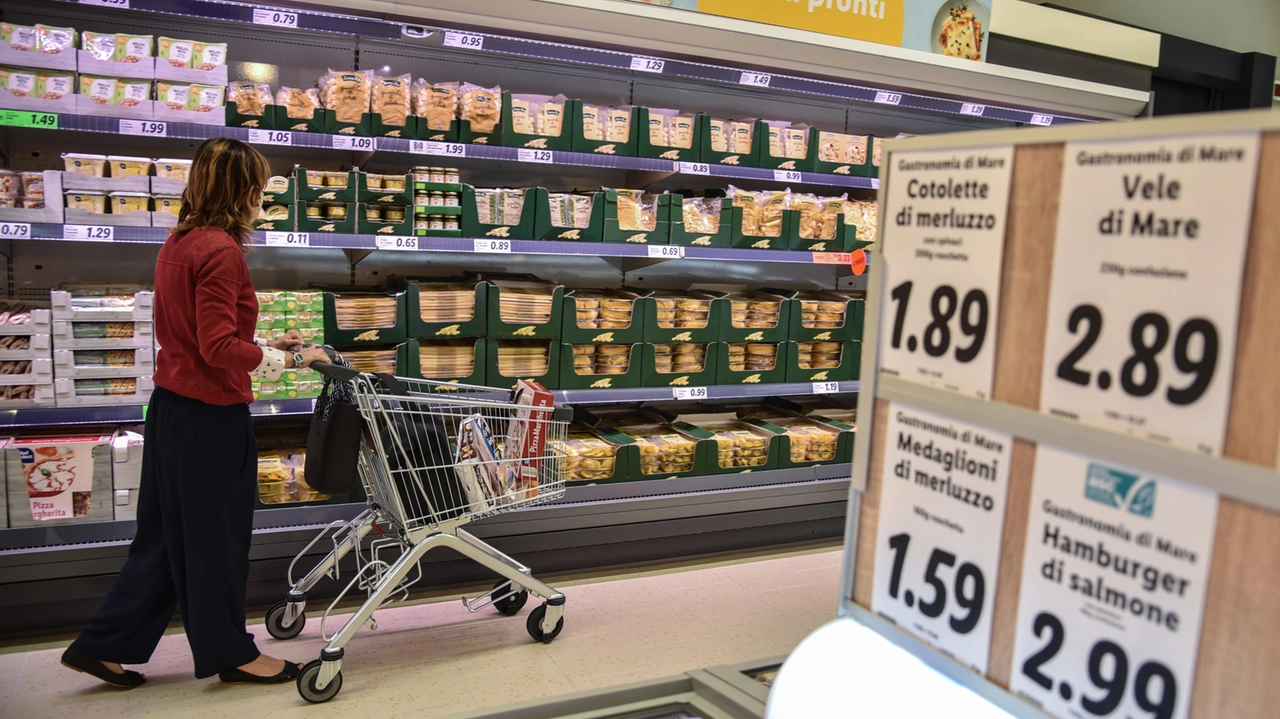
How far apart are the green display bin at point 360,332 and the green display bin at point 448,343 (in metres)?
0.05

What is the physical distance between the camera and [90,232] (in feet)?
10.0

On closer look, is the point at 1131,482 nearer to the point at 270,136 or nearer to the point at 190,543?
the point at 190,543

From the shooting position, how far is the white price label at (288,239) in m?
3.28

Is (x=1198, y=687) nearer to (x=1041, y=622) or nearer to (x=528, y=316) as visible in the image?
(x=1041, y=622)

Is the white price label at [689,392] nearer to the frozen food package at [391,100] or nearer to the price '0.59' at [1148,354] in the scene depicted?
the frozen food package at [391,100]

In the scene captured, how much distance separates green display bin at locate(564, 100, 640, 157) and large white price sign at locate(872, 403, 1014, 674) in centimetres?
300

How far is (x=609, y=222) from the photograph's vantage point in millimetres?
3879

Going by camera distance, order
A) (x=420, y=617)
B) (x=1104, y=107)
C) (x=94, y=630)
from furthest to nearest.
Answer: (x=1104, y=107) → (x=420, y=617) → (x=94, y=630)

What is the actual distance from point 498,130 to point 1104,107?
320cm

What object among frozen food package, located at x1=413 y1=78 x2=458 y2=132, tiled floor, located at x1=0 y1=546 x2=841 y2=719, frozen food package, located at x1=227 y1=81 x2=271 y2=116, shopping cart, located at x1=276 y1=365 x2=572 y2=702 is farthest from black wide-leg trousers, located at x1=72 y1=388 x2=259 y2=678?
frozen food package, located at x1=413 y1=78 x2=458 y2=132

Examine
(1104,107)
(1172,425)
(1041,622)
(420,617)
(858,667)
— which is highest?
(1104,107)

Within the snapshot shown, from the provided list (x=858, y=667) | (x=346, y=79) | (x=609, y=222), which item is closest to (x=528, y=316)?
(x=609, y=222)

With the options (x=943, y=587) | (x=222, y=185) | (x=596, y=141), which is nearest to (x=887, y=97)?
(x=596, y=141)

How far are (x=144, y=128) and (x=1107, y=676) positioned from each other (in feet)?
10.8
